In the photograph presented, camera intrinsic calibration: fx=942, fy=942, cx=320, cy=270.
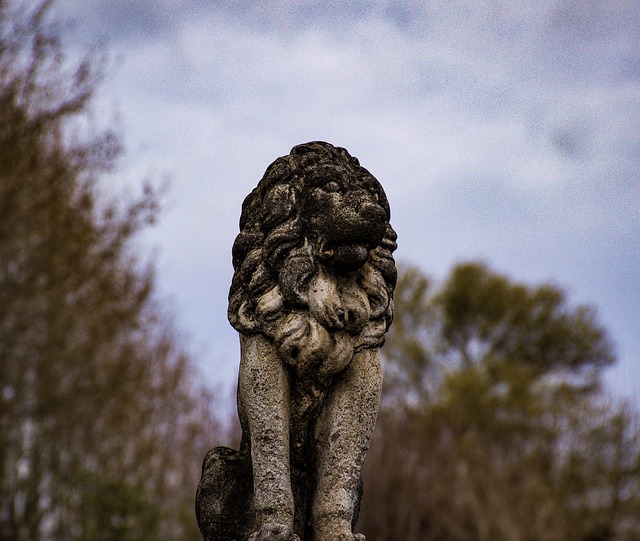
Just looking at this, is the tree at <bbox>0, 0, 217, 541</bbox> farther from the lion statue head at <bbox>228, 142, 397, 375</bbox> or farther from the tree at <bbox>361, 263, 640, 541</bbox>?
the lion statue head at <bbox>228, 142, 397, 375</bbox>

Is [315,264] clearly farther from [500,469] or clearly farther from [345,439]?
[500,469]

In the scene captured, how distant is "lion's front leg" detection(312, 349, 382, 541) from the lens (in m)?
4.36

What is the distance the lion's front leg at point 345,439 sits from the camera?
14.3ft

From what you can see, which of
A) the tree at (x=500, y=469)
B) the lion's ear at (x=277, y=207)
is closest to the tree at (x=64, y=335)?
the tree at (x=500, y=469)

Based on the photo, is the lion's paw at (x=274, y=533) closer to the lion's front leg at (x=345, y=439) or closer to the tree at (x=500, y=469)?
the lion's front leg at (x=345, y=439)

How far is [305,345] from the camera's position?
4320 mm

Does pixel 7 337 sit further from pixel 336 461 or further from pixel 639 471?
pixel 639 471

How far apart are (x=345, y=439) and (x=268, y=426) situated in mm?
384

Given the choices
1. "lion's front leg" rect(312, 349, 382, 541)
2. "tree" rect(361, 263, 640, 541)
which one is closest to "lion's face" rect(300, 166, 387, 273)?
"lion's front leg" rect(312, 349, 382, 541)

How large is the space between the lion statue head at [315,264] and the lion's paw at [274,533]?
725 millimetres

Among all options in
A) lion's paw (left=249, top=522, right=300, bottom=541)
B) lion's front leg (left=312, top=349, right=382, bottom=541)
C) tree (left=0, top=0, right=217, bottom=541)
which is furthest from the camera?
tree (left=0, top=0, right=217, bottom=541)

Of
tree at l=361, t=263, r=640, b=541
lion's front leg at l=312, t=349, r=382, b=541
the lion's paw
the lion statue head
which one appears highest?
tree at l=361, t=263, r=640, b=541

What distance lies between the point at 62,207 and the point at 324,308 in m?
11.1

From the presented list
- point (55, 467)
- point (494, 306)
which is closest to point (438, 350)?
point (494, 306)
